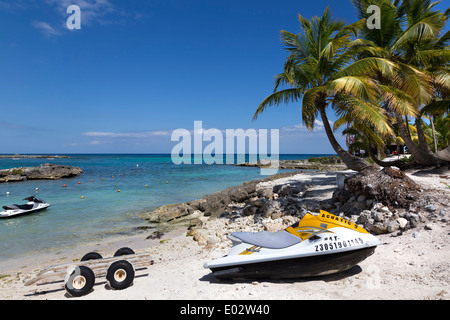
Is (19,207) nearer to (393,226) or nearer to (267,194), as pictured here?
(267,194)

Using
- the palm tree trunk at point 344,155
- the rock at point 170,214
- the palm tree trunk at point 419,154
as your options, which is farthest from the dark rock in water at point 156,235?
the palm tree trunk at point 419,154

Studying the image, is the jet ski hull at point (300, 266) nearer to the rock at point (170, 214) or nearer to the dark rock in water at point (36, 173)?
the rock at point (170, 214)

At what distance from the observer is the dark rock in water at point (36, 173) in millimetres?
32234

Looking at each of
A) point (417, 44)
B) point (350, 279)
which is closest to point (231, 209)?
point (350, 279)

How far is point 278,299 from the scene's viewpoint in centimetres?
379

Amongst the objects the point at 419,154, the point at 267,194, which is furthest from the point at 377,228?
the point at 419,154

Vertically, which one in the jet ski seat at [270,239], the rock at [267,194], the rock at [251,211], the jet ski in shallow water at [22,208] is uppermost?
the jet ski seat at [270,239]

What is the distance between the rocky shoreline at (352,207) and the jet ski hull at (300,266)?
104 cm

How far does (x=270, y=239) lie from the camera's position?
459 centimetres

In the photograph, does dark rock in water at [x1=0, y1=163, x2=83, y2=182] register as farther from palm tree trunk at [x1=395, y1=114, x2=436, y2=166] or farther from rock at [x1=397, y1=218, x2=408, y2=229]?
rock at [x1=397, y1=218, x2=408, y2=229]

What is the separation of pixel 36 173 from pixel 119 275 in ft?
123

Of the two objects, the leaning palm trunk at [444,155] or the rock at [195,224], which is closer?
the rock at [195,224]

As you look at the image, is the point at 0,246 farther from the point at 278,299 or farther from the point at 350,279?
the point at 350,279
